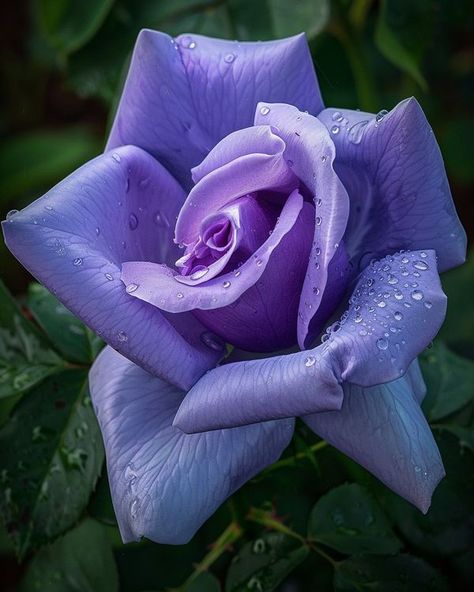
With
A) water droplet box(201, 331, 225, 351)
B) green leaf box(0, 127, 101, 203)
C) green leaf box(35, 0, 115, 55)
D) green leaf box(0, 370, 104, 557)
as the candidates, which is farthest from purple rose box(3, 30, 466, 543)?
green leaf box(0, 127, 101, 203)

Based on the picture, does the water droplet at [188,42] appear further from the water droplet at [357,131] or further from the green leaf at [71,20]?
the green leaf at [71,20]

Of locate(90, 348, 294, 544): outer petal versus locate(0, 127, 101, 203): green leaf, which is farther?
locate(0, 127, 101, 203): green leaf

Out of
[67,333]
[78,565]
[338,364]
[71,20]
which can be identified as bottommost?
[78,565]

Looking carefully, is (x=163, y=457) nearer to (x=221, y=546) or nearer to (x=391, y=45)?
(x=221, y=546)

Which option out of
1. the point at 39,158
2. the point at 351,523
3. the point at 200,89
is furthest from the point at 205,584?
the point at 39,158

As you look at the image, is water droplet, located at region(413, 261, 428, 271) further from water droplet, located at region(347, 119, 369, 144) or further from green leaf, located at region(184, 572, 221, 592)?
green leaf, located at region(184, 572, 221, 592)

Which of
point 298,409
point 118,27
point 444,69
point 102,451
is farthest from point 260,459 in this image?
point 444,69
